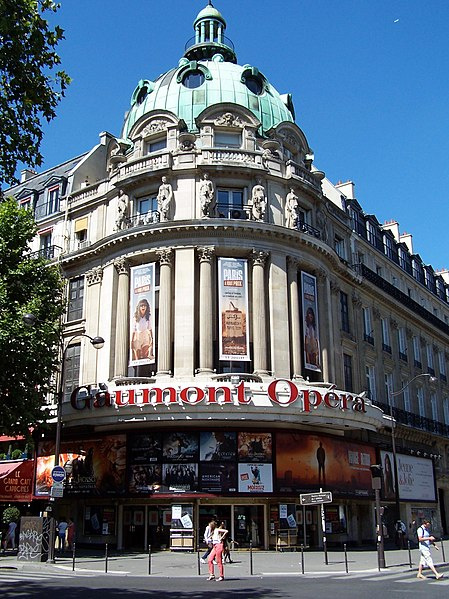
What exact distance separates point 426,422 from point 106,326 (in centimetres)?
2724

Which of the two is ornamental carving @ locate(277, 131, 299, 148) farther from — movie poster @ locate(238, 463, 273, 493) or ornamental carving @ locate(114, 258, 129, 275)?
movie poster @ locate(238, 463, 273, 493)

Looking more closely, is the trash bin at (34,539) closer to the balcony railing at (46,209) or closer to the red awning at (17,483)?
the red awning at (17,483)

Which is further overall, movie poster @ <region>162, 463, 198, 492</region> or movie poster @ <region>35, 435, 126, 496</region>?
movie poster @ <region>35, 435, 126, 496</region>

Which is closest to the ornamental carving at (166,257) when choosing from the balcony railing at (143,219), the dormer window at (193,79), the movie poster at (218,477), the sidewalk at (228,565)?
the balcony railing at (143,219)

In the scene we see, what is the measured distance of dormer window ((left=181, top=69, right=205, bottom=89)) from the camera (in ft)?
137

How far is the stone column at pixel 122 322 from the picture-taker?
116ft

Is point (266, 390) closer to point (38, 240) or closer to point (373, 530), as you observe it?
point (373, 530)

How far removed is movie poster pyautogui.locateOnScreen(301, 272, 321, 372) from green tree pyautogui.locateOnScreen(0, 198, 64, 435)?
1305 centimetres

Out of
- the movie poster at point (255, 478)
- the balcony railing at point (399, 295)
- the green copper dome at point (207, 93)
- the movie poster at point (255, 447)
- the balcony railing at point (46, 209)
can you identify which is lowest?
the movie poster at point (255, 478)

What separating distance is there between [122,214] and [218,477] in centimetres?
1552

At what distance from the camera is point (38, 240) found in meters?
44.8

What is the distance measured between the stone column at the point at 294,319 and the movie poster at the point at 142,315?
733 cm

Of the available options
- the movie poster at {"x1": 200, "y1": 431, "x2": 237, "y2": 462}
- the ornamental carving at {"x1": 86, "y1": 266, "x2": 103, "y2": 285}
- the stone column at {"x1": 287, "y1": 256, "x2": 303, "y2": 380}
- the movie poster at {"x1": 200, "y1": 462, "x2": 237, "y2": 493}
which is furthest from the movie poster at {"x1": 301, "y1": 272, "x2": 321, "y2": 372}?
the ornamental carving at {"x1": 86, "y1": 266, "x2": 103, "y2": 285}

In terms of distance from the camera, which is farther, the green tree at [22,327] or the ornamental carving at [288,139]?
the ornamental carving at [288,139]
